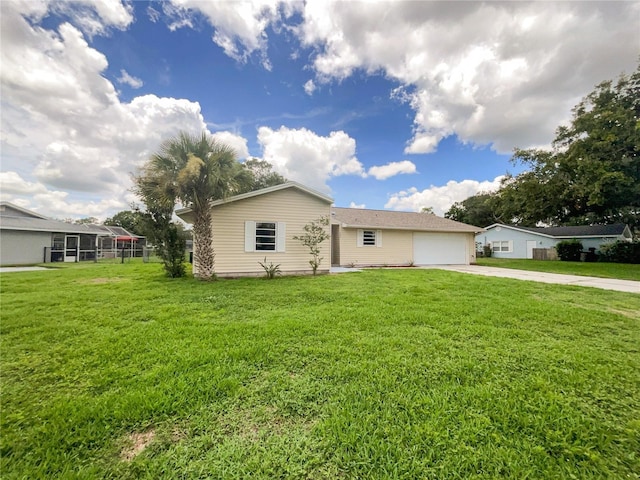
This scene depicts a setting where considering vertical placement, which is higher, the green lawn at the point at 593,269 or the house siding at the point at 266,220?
the house siding at the point at 266,220

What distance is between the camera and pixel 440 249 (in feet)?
56.3

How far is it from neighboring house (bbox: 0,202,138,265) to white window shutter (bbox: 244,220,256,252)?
15928 mm

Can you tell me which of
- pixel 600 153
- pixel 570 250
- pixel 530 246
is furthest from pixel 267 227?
pixel 530 246

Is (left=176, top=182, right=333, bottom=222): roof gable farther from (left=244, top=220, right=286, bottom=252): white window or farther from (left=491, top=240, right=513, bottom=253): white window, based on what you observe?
(left=491, top=240, right=513, bottom=253): white window

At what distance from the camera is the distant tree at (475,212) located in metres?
35.5

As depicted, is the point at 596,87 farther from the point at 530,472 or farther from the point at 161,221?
the point at 161,221

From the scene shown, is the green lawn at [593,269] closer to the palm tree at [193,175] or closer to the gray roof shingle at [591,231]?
the gray roof shingle at [591,231]

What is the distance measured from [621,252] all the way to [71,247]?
40172 millimetres

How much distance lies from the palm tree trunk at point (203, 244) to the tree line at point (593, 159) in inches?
724

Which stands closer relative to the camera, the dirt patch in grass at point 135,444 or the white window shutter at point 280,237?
the dirt patch in grass at point 135,444

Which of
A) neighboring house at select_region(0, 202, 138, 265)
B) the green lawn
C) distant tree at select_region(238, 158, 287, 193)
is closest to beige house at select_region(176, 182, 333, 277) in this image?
the green lawn

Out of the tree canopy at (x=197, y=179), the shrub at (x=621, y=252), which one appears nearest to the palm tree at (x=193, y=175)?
the tree canopy at (x=197, y=179)

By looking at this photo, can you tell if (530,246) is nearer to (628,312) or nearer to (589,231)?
(589,231)

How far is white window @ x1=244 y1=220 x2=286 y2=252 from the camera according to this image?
10.1m
